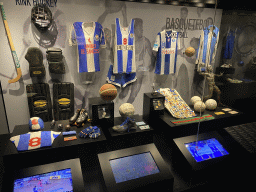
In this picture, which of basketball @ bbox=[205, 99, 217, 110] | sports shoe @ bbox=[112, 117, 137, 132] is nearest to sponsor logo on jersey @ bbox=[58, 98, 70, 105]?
sports shoe @ bbox=[112, 117, 137, 132]

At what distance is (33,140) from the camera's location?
2.30m

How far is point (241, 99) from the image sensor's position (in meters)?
1.87

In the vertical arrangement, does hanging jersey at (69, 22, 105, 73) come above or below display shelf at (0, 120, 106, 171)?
above

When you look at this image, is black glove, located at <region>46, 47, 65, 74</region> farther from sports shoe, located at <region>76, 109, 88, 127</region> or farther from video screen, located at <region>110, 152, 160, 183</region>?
video screen, located at <region>110, 152, 160, 183</region>

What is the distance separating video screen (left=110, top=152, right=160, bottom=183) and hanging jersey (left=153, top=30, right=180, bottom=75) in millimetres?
2393

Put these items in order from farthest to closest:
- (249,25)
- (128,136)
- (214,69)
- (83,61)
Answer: (83,61) < (128,136) < (214,69) < (249,25)

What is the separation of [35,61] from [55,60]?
1.09 ft

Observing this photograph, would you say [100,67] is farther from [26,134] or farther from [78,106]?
[26,134]

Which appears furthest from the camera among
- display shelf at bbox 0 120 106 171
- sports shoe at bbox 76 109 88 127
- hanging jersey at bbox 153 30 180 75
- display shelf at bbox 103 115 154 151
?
hanging jersey at bbox 153 30 180 75

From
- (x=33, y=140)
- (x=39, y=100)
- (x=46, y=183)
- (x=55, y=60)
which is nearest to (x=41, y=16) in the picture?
(x=55, y=60)

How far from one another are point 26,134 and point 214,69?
96.7 inches

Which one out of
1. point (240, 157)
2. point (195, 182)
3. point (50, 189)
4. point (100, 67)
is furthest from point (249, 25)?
point (100, 67)

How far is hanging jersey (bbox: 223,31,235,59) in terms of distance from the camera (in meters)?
1.76

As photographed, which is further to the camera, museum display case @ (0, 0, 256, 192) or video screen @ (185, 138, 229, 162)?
video screen @ (185, 138, 229, 162)
